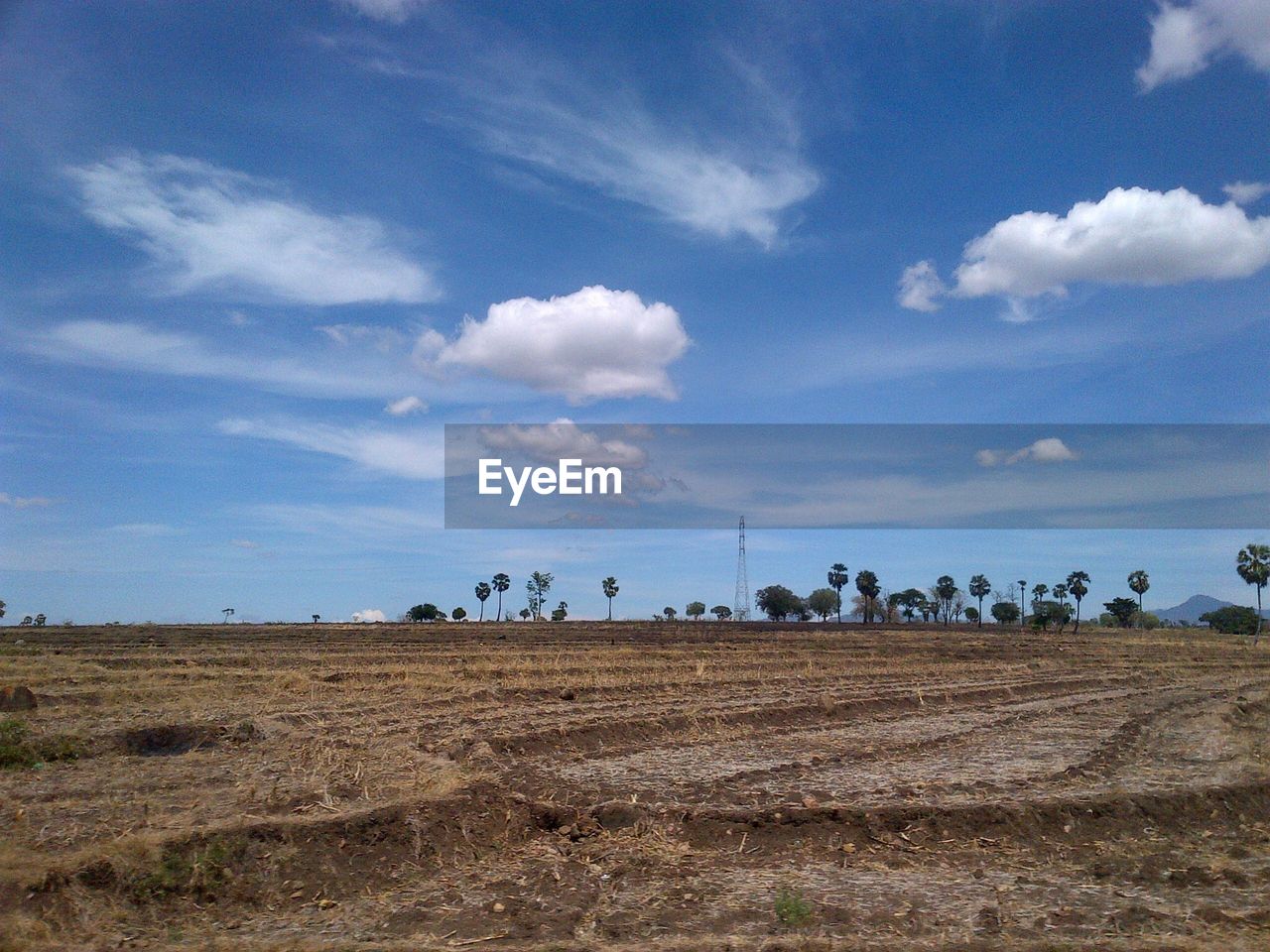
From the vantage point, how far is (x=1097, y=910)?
28.6 ft

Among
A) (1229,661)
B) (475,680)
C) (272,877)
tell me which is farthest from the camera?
(1229,661)

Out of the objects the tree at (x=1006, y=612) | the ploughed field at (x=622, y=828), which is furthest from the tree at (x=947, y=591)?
the ploughed field at (x=622, y=828)

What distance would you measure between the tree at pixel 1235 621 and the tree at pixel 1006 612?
31.0 meters

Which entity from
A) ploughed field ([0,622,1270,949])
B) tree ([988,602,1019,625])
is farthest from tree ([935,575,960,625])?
ploughed field ([0,622,1270,949])

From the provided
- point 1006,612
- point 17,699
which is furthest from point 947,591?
point 17,699

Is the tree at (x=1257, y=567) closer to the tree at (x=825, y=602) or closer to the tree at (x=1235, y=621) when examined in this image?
the tree at (x=1235, y=621)

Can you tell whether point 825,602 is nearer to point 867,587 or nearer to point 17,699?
point 867,587

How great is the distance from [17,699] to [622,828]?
18004mm

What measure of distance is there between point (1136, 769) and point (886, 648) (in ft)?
146

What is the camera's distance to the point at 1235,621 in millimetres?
118875

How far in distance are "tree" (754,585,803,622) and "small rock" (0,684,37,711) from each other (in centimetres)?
15728

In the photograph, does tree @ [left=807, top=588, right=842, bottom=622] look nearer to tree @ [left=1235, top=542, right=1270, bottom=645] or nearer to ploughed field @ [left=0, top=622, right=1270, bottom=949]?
tree @ [left=1235, top=542, right=1270, bottom=645]

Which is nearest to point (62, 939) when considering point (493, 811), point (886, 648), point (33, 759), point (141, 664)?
point (493, 811)

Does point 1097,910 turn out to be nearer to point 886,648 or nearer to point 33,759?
point 33,759
